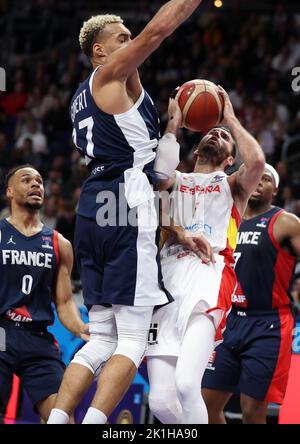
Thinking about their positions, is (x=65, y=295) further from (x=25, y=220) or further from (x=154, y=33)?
(x=154, y=33)

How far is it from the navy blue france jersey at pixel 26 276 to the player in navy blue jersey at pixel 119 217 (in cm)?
126

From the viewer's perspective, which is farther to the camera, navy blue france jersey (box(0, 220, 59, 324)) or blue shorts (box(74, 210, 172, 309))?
navy blue france jersey (box(0, 220, 59, 324))

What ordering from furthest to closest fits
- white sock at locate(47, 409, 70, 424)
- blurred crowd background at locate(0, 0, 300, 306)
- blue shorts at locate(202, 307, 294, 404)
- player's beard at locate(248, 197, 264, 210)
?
blurred crowd background at locate(0, 0, 300, 306) < player's beard at locate(248, 197, 264, 210) < blue shorts at locate(202, 307, 294, 404) < white sock at locate(47, 409, 70, 424)

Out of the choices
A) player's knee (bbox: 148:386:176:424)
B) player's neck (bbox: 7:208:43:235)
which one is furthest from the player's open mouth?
player's knee (bbox: 148:386:176:424)

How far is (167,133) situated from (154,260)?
83cm

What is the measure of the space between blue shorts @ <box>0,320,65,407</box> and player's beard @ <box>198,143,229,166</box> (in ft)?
5.89

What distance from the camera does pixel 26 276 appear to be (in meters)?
6.09

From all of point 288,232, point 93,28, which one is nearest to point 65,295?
Result: point 288,232

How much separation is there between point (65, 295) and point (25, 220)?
26.3 inches

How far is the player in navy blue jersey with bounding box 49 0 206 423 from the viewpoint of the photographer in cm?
465

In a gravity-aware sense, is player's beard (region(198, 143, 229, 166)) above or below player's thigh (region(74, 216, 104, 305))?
above

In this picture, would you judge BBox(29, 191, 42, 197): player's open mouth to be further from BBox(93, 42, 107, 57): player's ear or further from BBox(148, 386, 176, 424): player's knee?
BBox(148, 386, 176, 424): player's knee

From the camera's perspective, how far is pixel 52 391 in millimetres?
5785

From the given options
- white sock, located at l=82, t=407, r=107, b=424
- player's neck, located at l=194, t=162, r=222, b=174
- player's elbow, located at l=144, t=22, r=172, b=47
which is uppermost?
player's elbow, located at l=144, t=22, r=172, b=47
